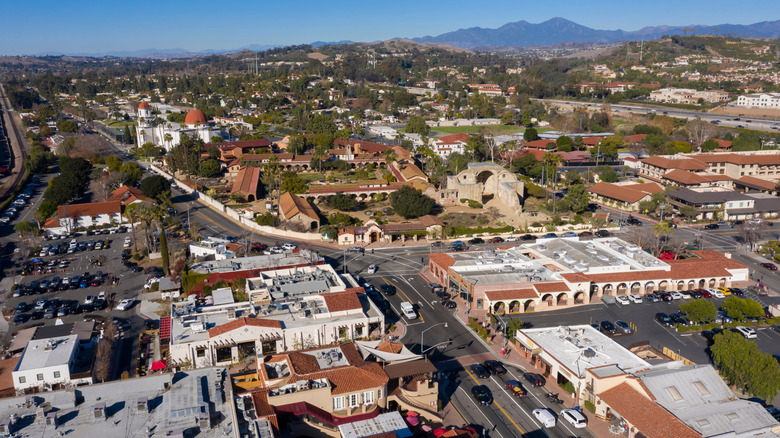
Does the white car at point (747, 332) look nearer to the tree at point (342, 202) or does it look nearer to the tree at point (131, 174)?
the tree at point (342, 202)

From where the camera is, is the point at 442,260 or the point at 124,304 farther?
the point at 442,260

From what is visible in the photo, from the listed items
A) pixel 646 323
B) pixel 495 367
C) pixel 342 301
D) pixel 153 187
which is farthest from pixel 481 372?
pixel 153 187

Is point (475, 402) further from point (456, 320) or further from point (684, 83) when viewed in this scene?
point (684, 83)

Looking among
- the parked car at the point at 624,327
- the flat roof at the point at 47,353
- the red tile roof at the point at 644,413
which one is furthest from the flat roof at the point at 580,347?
the flat roof at the point at 47,353

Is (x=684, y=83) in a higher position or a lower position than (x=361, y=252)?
higher

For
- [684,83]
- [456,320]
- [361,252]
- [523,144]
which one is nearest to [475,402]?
[456,320]

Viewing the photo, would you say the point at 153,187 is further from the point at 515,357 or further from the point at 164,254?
the point at 515,357

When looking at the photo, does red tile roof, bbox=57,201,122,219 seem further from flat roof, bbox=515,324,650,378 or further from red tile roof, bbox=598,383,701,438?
red tile roof, bbox=598,383,701,438
